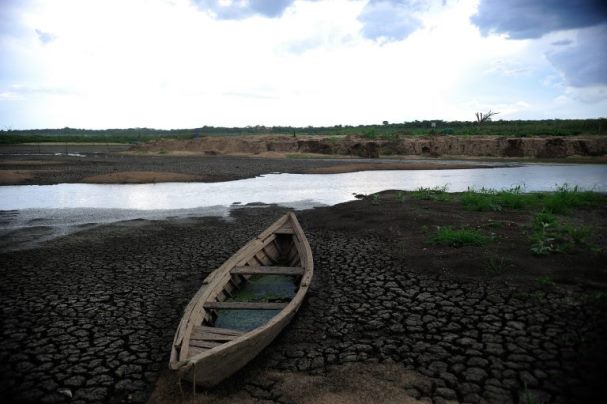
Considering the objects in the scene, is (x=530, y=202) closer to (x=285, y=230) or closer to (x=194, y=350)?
(x=285, y=230)

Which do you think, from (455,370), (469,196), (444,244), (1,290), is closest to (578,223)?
(469,196)

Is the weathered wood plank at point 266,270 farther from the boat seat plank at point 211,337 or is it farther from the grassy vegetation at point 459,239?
the grassy vegetation at point 459,239

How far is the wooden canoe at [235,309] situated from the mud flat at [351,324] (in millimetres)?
314

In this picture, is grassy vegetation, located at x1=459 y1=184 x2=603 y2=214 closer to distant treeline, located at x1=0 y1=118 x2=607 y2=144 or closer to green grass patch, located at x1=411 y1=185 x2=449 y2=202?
green grass patch, located at x1=411 y1=185 x2=449 y2=202

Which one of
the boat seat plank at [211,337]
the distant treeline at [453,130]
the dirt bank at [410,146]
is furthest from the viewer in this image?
the distant treeline at [453,130]

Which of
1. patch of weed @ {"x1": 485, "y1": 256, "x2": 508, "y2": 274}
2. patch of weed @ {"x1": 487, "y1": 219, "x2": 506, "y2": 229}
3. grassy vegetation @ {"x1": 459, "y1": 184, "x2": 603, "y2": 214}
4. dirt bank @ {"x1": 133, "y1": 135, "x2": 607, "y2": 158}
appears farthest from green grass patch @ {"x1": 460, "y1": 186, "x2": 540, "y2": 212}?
dirt bank @ {"x1": 133, "y1": 135, "x2": 607, "y2": 158}

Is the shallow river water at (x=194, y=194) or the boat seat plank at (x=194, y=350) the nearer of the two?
the boat seat plank at (x=194, y=350)

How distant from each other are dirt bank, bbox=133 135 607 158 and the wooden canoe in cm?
3501

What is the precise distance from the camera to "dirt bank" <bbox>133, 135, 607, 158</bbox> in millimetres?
36469

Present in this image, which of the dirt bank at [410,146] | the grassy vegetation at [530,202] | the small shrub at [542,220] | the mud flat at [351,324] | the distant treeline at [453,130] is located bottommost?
the mud flat at [351,324]

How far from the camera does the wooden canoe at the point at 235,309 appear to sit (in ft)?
12.5

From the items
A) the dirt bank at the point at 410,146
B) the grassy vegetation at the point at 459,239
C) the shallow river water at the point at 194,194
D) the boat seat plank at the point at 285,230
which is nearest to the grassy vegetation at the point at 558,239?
the grassy vegetation at the point at 459,239

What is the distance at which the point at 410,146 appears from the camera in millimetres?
42625

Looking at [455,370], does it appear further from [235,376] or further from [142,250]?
[142,250]
